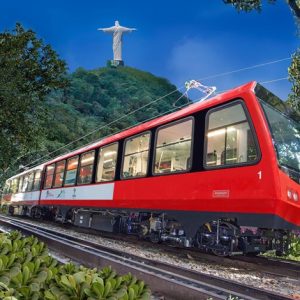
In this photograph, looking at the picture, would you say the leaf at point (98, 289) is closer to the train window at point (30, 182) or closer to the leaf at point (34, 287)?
the leaf at point (34, 287)

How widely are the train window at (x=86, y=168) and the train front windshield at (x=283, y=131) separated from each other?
7.58 metres

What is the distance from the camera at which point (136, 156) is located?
36.1ft

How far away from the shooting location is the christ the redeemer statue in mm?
167500

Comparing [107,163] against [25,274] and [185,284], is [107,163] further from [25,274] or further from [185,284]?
[25,274]

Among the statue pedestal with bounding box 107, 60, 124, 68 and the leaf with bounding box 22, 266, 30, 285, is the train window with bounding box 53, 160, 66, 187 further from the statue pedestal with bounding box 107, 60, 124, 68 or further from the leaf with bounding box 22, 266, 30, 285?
the statue pedestal with bounding box 107, 60, 124, 68

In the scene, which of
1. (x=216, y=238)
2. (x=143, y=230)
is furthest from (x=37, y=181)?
(x=216, y=238)

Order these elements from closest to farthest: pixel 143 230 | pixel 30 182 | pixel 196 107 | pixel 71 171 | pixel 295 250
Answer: pixel 196 107, pixel 295 250, pixel 143 230, pixel 71 171, pixel 30 182

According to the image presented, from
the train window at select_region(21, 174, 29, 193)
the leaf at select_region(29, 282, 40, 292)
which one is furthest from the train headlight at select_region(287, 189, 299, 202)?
the train window at select_region(21, 174, 29, 193)

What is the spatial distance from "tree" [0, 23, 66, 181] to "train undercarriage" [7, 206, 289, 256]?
12.8 ft

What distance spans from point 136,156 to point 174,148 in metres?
1.87

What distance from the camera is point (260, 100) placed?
7.88 metres

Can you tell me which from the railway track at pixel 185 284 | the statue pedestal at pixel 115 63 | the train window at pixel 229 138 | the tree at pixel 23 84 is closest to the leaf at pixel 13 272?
the railway track at pixel 185 284

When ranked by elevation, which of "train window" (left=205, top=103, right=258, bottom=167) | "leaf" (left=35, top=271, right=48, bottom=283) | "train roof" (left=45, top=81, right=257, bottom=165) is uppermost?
"train roof" (left=45, top=81, right=257, bottom=165)

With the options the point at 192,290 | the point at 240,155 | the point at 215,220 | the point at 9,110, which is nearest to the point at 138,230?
the point at 215,220
